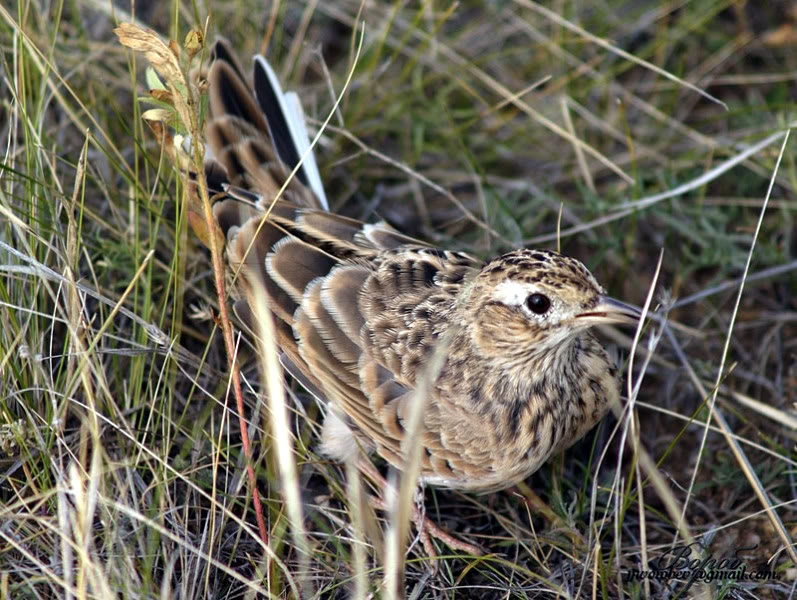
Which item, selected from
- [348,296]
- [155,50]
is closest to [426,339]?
[348,296]

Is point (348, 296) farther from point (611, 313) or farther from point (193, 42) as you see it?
point (193, 42)

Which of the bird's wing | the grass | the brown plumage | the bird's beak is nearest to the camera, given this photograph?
the bird's beak

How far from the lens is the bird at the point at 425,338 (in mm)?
3531

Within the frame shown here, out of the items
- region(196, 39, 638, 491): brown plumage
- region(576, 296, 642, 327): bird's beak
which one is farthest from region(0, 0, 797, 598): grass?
region(196, 39, 638, 491): brown plumage

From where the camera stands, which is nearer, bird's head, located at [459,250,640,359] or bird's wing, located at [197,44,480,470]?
bird's head, located at [459,250,640,359]

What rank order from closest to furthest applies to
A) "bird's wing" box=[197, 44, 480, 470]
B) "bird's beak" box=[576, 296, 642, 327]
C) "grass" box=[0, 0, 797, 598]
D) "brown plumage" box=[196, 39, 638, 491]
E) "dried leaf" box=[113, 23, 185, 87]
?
"dried leaf" box=[113, 23, 185, 87], "bird's beak" box=[576, 296, 642, 327], "grass" box=[0, 0, 797, 598], "brown plumage" box=[196, 39, 638, 491], "bird's wing" box=[197, 44, 480, 470]

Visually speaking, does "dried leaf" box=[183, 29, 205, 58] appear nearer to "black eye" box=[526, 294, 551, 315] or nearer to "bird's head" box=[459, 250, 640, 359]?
"bird's head" box=[459, 250, 640, 359]

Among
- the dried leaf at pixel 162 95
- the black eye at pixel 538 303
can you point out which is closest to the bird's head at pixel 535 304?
the black eye at pixel 538 303

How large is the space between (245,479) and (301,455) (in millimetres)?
270

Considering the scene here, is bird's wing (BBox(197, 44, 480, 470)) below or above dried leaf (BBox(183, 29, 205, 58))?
below

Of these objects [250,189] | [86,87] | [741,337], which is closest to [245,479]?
[250,189]

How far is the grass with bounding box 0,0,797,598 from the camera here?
11.3ft

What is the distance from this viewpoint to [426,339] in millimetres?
3775

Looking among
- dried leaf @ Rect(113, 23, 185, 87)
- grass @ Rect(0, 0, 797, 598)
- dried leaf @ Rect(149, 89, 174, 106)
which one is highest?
dried leaf @ Rect(113, 23, 185, 87)
